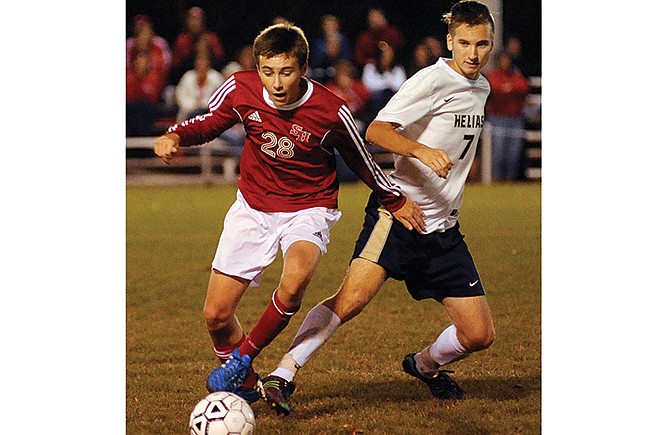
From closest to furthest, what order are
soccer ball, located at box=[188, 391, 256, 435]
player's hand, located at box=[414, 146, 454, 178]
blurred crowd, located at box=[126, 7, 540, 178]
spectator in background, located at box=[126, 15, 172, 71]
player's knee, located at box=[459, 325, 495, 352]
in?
soccer ball, located at box=[188, 391, 256, 435] < player's hand, located at box=[414, 146, 454, 178] < player's knee, located at box=[459, 325, 495, 352] < spectator in background, located at box=[126, 15, 172, 71] < blurred crowd, located at box=[126, 7, 540, 178]

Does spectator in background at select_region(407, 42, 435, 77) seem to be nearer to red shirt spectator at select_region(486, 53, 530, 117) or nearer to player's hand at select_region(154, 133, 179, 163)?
red shirt spectator at select_region(486, 53, 530, 117)

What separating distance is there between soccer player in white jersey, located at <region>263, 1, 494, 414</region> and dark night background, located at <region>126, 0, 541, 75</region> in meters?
8.32

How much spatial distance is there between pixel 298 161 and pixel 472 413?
1.27 m

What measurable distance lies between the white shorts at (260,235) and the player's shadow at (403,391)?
0.60m

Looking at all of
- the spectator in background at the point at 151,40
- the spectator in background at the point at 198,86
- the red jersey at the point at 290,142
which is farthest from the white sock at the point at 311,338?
the spectator in background at the point at 198,86

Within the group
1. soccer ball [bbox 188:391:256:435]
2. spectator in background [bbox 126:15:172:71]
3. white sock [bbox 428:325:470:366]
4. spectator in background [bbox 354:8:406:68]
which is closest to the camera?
soccer ball [bbox 188:391:256:435]

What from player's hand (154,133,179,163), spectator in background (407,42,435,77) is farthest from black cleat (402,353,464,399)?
spectator in background (407,42,435,77)

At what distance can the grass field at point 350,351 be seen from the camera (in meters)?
4.84

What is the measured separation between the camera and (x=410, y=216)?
4.90 metres

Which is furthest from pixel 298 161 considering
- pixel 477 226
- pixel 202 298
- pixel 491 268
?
pixel 477 226

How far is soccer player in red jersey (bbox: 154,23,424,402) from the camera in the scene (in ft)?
15.7

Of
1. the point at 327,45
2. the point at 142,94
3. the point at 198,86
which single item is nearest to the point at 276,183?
the point at 198,86

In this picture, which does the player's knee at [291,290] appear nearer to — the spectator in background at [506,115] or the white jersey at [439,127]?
the white jersey at [439,127]

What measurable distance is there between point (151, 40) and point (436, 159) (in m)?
9.98
